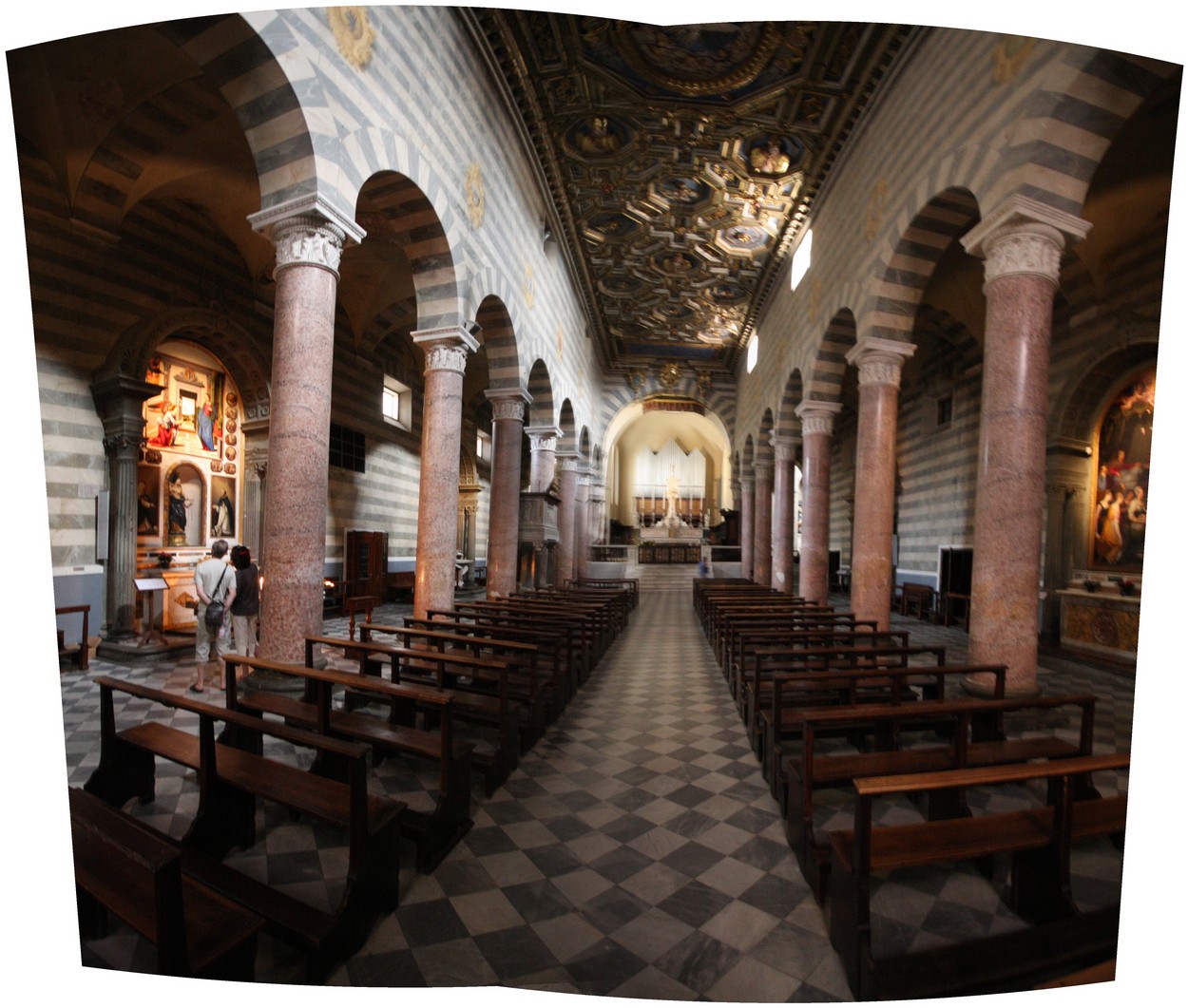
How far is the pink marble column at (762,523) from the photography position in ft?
62.0

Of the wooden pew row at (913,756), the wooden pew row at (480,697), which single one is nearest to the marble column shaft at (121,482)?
the wooden pew row at (480,697)

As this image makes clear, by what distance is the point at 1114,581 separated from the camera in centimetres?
991

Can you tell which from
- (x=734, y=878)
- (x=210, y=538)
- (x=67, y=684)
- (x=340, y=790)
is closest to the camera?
(x=340, y=790)

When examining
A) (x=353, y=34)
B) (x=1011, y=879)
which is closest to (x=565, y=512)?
(x=353, y=34)

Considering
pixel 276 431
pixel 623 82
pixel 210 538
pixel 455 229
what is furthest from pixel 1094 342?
pixel 210 538

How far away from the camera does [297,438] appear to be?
520cm

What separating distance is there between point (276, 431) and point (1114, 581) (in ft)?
41.4

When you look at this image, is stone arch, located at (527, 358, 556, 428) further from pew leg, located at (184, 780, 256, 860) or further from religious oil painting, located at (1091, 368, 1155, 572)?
pew leg, located at (184, 780, 256, 860)

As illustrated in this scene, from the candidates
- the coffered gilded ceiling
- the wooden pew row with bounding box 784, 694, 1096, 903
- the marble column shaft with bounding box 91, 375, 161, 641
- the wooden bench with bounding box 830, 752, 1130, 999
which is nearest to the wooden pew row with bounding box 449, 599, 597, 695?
the wooden pew row with bounding box 784, 694, 1096, 903

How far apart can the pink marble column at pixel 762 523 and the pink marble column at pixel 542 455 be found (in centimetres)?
742

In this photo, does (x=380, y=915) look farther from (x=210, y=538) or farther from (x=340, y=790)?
(x=210, y=538)

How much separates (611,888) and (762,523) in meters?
17.1

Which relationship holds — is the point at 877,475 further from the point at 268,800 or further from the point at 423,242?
the point at 268,800

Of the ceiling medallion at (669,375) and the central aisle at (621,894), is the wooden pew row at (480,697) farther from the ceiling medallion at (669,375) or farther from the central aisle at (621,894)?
the ceiling medallion at (669,375)
